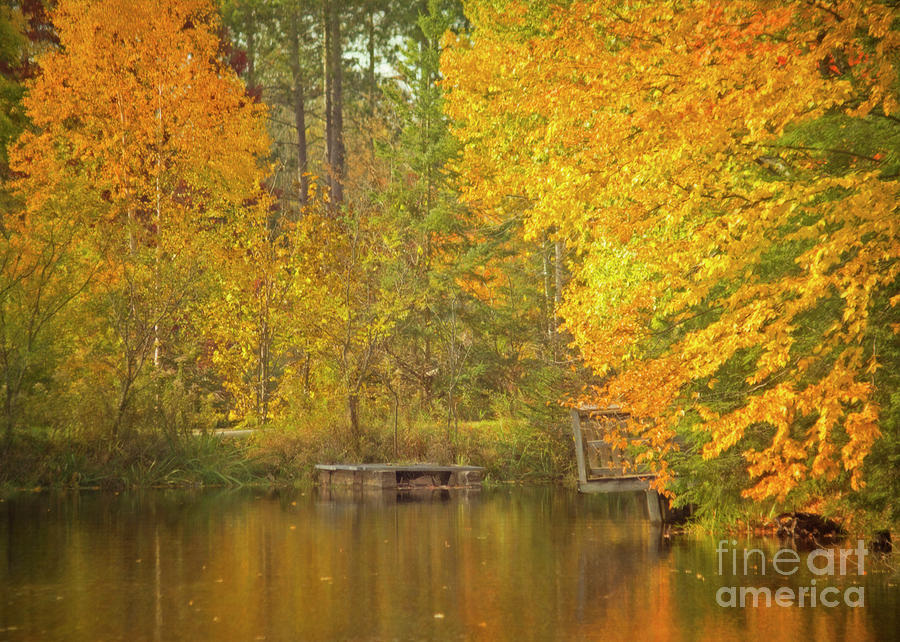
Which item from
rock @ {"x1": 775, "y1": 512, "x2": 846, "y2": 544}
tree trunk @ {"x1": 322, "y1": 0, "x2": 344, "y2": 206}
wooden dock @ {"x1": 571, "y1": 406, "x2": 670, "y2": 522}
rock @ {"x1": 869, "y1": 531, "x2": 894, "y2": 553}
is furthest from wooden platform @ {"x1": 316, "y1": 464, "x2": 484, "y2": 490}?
tree trunk @ {"x1": 322, "y1": 0, "x2": 344, "y2": 206}

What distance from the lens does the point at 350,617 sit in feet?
31.5

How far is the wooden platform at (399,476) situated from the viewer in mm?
22255

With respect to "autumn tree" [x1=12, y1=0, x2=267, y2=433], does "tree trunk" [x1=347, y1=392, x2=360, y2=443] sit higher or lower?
lower

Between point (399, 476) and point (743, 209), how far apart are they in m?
12.7

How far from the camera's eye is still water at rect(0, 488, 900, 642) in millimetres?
9133

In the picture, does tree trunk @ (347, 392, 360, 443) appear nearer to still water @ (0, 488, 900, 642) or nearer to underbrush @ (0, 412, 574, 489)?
underbrush @ (0, 412, 574, 489)

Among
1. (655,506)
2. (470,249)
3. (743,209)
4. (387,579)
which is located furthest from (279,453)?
(743,209)

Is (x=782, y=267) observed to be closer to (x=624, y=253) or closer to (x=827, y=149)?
(x=827, y=149)

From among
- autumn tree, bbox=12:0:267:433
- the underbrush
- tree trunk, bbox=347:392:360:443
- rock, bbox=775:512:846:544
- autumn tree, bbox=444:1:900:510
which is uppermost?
autumn tree, bbox=12:0:267:433

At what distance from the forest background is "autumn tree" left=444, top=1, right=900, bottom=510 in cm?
5

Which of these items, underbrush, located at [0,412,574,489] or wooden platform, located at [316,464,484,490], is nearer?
wooden platform, located at [316,464,484,490]

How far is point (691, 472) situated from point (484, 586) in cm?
466

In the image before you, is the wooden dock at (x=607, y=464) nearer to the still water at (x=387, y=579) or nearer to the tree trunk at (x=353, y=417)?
the still water at (x=387, y=579)

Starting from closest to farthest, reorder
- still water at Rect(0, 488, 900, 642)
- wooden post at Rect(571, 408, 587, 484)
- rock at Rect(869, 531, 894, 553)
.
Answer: still water at Rect(0, 488, 900, 642)
rock at Rect(869, 531, 894, 553)
wooden post at Rect(571, 408, 587, 484)
